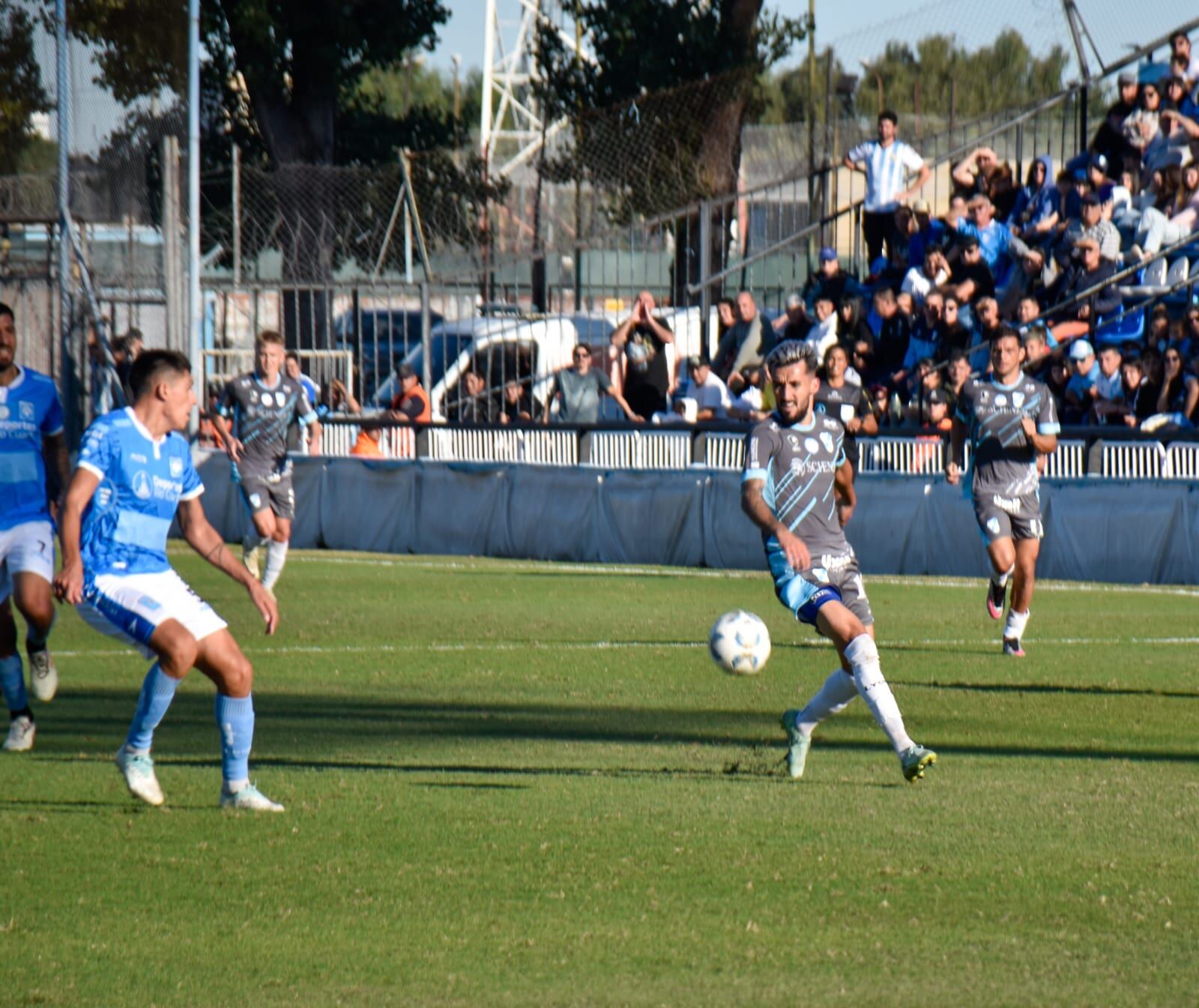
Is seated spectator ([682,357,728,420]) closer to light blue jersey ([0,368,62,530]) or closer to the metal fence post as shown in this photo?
the metal fence post

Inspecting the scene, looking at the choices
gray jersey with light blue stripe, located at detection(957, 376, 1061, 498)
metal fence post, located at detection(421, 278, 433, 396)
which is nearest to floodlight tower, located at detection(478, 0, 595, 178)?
metal fence post, located at detection(421, 278, 433, 396)

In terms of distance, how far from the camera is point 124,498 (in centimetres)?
768

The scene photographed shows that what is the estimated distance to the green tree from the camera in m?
27.9

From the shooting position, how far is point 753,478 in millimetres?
8531

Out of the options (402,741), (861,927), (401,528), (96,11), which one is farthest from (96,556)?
(96,11)

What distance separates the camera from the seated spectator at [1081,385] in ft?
67.2

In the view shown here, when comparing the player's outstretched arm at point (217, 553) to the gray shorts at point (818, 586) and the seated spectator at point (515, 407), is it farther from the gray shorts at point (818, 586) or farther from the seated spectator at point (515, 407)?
the seated spectator at point (515, 407)

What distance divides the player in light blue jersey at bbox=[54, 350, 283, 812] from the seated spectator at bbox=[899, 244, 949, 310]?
16.1 m

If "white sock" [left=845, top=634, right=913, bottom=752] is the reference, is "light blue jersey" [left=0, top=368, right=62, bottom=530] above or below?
above

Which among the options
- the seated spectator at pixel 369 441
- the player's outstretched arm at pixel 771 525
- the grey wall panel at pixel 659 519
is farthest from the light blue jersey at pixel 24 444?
the seated spectator at pixel 369 441

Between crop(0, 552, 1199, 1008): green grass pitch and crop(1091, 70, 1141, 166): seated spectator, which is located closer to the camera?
crop(0, 552, 1199, 1008): green grass pitch

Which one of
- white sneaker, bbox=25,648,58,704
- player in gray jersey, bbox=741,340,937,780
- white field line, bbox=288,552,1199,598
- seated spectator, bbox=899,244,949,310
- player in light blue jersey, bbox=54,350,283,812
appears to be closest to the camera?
player in light blue jersey, bbox=54,350,283,812

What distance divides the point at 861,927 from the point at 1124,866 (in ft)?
4.37

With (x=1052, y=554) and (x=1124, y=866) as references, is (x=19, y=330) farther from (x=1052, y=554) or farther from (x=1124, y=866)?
(x=1124, y=866)
